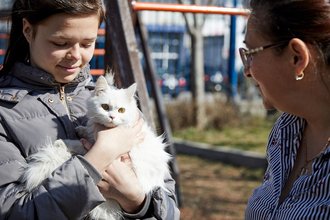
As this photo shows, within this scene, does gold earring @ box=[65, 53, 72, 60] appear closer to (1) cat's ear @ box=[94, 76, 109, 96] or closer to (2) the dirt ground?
(1) cat's ear @ box=[94, 76, 109, 96]

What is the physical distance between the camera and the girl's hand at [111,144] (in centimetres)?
173

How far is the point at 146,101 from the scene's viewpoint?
3.30 m

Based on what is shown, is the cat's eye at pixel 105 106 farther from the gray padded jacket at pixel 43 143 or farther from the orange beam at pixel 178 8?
the orange beam at pixel 178 8

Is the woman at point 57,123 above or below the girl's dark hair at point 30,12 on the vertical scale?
below

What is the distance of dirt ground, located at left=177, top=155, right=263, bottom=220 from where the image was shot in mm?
5242

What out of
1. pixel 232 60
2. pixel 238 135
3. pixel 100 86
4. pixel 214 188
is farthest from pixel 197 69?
pixel 100 86

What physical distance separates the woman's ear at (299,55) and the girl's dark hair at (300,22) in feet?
0.06

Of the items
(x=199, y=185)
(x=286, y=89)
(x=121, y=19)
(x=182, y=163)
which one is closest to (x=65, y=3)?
(x=286, y=89)

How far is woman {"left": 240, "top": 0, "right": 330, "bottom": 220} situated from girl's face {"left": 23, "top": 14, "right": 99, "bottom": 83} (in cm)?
56

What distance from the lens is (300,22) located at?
1545 millimetres

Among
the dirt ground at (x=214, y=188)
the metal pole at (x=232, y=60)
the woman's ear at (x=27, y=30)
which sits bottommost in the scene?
the dirt ground at (x=214, y=188)

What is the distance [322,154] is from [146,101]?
1816 millimetres

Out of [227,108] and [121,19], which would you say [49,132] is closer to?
[121,19]

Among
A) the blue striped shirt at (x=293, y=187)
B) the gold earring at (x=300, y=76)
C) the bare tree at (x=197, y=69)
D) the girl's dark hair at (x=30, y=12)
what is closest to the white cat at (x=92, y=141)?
the girl's dark hair at (x=30, y=12)
